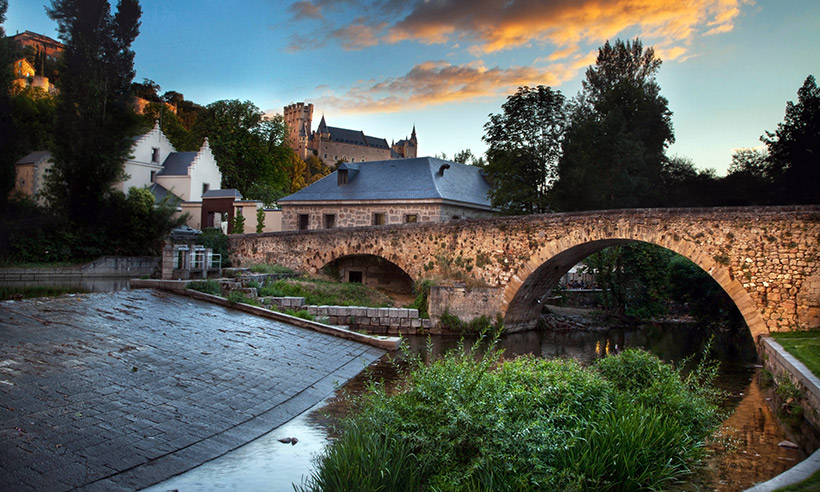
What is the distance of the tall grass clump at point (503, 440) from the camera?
544 centimetres

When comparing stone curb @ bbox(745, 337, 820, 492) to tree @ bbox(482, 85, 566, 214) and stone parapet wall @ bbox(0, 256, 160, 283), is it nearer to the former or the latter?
tree @ bbox(482, 85, 566, 214)

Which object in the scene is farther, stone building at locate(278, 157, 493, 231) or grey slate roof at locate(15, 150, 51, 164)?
grey slate roof at locate(15, 150, 51, 164)

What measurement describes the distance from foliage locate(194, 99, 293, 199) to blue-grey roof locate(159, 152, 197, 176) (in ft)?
18.6

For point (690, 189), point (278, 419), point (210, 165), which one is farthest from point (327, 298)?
point (210, 165)

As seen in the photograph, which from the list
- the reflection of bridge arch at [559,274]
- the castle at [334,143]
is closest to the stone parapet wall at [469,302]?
the reflection of bridge arch at [559,274]

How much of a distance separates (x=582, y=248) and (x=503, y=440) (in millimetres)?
14110

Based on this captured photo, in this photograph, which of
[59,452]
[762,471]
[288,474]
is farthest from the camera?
[762,471]

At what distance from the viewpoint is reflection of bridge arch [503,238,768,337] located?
49.4ft

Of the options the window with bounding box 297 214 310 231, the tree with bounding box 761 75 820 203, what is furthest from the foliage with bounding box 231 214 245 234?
the tree with bounding box 761 75 820 203

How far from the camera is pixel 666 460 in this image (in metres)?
6.68

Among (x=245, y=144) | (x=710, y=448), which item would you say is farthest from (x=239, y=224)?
(x=710, y=448)

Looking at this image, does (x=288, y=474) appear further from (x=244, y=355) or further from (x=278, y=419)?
(x=244, y=355)

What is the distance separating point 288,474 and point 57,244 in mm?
24000

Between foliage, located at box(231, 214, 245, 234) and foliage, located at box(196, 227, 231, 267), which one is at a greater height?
foliage, located at box(231, 214, 245, 234)
